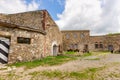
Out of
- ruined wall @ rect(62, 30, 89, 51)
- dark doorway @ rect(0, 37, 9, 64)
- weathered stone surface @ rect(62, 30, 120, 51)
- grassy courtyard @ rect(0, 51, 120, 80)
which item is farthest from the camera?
ruined wall @ rect(62, 30, 89, 51)

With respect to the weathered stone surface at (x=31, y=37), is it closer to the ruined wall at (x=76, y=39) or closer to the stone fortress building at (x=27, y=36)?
the stone fortress building at (x=27, y=36)

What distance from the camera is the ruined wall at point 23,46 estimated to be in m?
9.60

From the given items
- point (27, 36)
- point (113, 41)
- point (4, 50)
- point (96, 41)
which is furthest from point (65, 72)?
point (96, 41)

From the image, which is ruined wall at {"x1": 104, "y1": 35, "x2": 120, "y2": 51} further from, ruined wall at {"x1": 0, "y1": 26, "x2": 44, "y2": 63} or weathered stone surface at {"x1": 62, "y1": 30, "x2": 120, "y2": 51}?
ruined wall at {"x1": 0, "y1": 26, "x2": 44, "y2": 63}

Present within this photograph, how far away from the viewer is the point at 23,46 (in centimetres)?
1055

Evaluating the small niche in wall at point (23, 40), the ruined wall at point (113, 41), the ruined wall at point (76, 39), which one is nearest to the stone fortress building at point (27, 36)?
the small niche in wall at point (23, 40)

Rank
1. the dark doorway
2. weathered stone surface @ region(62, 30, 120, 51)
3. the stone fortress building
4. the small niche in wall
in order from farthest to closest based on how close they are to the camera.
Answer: weathered stone surface @ region(62, 30, 120, 51) → the small niche in wall → the stone fortress building → the dark doorway

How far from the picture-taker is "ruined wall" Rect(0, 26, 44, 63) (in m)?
9.60

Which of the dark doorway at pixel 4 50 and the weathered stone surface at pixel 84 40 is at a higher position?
the weathered stone surface at pixel 84 40

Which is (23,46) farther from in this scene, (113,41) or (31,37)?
(113,41)

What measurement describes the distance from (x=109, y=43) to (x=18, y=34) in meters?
29.5

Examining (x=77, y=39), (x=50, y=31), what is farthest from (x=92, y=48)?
(x=50, y=31)

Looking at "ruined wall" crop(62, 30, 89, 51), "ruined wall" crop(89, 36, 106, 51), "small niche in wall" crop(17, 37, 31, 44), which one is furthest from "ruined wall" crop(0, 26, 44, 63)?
"ruined wall" crop(89, 36, 106, 51)

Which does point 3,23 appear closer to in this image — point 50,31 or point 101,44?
point 50,31
